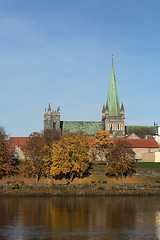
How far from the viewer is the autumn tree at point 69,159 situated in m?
67.2

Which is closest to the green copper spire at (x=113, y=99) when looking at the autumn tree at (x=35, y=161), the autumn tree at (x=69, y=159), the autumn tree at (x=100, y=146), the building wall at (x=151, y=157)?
the building wall at (x=151, y=157)

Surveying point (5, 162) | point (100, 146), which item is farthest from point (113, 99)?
point (5, 162)

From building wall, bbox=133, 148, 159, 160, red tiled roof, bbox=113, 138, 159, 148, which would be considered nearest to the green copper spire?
red tiled roof, bbox=113, 138, 159, 148

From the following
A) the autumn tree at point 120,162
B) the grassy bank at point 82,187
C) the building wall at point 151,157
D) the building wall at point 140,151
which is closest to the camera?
the grassy bank at point 82,187

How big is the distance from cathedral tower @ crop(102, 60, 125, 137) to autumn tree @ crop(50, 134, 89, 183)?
72.8 metres

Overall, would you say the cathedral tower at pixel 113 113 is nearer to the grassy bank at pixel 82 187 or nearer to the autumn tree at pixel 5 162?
the grassy bank at pixel 82 187

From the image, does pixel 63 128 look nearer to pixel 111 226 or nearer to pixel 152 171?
pixel 152 171

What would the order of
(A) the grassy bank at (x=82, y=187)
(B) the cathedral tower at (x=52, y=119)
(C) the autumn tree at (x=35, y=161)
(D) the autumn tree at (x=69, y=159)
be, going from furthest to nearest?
1. (B) the cathedral tower at (x=52, y=119)
2. (C) the autumn tree at (x=35, y=161)
3. (D) the autumn tree at (x=69, y=159)
4. (A) the grassy bank at (x=82, y=187)

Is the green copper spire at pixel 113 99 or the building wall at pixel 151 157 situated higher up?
the green copper spire at pixel 113 99

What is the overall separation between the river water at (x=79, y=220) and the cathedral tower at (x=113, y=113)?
92404 mm

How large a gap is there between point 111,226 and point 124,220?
381 cm

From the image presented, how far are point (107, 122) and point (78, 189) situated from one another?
271 feet

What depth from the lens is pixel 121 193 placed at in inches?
2459

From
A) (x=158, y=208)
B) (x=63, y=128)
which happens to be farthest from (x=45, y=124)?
(x=158, y=208)
